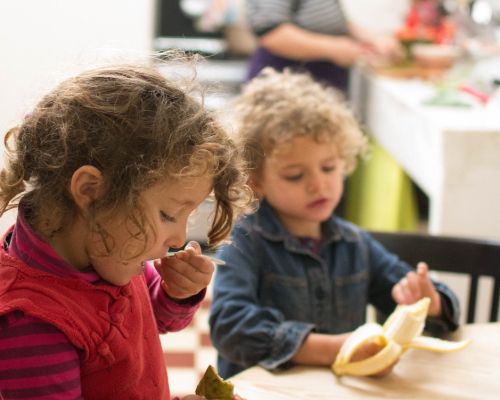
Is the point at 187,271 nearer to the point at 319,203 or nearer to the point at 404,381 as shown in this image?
the point at 404,381

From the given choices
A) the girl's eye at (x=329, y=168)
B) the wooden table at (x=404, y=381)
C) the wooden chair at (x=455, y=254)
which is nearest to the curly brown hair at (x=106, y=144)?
the wooden table at (x=404, y=381)

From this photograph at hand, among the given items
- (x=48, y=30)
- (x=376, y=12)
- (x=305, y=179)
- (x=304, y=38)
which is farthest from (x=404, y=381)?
(x=376, y=12)

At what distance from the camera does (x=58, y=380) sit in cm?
60

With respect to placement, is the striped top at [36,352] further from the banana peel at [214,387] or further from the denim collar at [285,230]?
the denim collar at [285,230]

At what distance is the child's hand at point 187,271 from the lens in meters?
0.80

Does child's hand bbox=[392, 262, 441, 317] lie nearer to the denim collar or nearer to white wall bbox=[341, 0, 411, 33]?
the denim collar

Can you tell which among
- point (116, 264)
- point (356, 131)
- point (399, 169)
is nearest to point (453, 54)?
point (399, 169)

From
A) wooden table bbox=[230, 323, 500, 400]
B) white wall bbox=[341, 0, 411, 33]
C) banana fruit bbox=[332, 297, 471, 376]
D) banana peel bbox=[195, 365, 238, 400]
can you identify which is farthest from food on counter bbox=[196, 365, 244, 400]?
white wall bbox=[341, 0, 411, 33]

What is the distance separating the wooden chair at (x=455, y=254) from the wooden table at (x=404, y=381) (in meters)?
0.29

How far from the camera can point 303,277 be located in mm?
1166

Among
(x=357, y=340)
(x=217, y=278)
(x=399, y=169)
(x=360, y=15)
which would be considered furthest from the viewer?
(x=360, y=15)

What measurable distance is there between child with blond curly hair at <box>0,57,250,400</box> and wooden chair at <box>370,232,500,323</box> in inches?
26.1

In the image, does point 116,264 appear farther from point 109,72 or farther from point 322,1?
point 322,1

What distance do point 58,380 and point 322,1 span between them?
2045 mm
